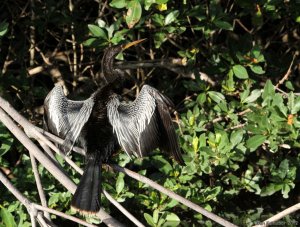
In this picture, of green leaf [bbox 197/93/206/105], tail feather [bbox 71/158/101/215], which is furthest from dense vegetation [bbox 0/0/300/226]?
tail feather [bbox 71/158/101/215]

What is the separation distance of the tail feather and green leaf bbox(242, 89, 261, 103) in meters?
1.24

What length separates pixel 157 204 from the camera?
370 centimetres

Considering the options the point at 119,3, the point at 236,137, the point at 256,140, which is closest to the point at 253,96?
the point at 236,137

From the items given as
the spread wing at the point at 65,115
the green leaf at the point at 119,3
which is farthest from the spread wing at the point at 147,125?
the green leaf at the point at 119,3

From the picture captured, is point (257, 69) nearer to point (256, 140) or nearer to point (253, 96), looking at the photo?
point (253, 96)

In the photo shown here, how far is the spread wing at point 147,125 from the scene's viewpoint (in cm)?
321

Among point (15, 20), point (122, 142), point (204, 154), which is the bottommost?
point (204, 154)

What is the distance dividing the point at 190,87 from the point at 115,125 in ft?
3.11

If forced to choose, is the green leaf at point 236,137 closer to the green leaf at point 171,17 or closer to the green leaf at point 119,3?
the green leaf at point 171,17

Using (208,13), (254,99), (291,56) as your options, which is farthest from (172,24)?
(291,56)

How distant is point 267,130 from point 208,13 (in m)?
0.83

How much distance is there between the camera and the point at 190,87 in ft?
13.4

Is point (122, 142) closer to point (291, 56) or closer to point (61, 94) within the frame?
point (61, 94)

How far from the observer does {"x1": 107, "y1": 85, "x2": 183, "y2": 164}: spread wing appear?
3213mm
